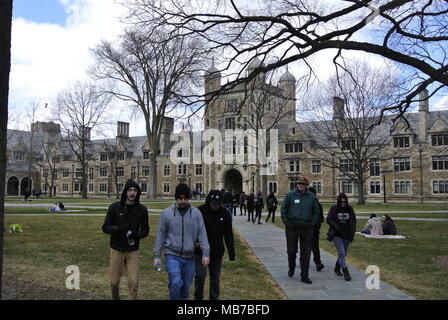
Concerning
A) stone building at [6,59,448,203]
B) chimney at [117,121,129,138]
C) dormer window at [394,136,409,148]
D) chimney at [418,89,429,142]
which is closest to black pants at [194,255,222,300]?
stone building at [6,59,448,203]

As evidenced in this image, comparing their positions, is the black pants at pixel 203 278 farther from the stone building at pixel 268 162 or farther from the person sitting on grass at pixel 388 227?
the stone building at pixel 268 162

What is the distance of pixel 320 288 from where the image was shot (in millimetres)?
6977

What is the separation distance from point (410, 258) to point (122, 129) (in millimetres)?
65042

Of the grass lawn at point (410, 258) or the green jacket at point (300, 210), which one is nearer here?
the grass lawn at point (410, 258)

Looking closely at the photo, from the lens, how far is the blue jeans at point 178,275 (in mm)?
4922

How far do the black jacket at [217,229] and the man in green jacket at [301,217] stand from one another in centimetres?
218

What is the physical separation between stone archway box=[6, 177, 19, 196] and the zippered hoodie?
245 ft

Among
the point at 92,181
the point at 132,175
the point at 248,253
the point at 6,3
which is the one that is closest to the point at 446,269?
the point at 248,253

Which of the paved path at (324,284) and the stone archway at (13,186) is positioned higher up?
the stone archway at (13,186)

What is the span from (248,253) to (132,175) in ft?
191

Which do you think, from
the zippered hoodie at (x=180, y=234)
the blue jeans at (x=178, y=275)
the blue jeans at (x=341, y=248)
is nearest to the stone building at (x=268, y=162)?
the blue jeans at (x=341, y=248)

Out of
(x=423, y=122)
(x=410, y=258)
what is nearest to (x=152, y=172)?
(x=410, y=258)

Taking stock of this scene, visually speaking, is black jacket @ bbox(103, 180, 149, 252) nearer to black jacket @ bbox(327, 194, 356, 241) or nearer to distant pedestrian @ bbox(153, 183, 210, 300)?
distant pedestrian @ bbox(153, 183, 210, 300)
